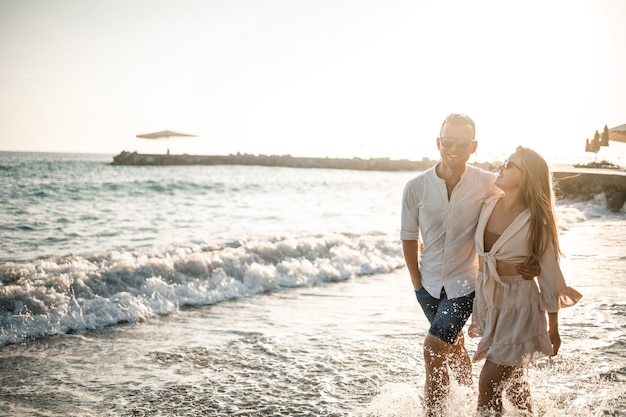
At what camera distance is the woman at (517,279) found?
3010 millimetres

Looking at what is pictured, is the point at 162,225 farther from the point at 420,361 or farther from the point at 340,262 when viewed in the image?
the point at 420,361

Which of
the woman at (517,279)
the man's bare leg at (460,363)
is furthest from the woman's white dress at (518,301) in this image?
the man's bare leg at (460,363)

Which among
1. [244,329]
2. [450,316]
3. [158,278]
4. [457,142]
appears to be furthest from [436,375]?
[158,278]

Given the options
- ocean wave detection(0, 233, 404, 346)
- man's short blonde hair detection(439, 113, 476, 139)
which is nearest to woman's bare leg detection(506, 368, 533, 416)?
man's short blonde hair detection(439, 113, 476, 139)

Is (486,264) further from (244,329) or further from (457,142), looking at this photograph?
(244,329)

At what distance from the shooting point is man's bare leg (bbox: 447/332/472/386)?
139 inches

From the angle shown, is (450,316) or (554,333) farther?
(450,316)

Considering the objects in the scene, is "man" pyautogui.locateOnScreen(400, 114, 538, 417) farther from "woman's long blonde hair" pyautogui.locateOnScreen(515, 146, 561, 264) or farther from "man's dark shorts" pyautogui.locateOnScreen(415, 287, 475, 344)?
"woman's long blonde hair" pyautogui.locateOnScreen(515, 146, 561, 264)

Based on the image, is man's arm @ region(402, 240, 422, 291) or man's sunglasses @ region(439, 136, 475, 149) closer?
man's sunglasses @ region(439, 136, 475, 149)

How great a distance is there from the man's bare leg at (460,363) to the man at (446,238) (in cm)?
5

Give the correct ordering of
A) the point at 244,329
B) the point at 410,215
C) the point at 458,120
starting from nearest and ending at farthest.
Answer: the point at 458,120, the point at 410,215, the point at 244,329

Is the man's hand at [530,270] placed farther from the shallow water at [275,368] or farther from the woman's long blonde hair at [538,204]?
the shallow water at [275,368]

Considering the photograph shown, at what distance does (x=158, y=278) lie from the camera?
26.8 feet

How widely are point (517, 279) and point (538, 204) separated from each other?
0.47 metres
